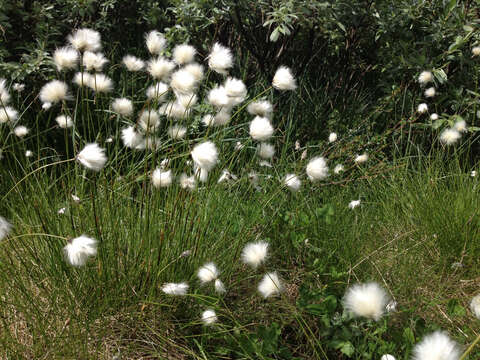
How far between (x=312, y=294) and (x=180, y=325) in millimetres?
476

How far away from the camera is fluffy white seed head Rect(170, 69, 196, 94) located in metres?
1.66

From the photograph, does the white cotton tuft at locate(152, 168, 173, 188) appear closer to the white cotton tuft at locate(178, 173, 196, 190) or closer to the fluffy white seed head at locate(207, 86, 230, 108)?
the white cotton tuft at locate(178, 173, 196, 190)

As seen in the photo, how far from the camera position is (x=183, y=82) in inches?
65.4

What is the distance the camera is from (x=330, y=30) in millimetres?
3924

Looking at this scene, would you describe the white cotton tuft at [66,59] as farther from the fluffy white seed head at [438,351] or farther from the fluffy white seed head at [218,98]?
the fluffy white seed head at [438,351]

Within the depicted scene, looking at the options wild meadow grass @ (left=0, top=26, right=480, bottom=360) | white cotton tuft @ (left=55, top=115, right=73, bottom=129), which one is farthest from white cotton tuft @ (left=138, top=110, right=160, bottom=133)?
white cotton tuft @ (left=55, top=115, right=73, bottom=129)

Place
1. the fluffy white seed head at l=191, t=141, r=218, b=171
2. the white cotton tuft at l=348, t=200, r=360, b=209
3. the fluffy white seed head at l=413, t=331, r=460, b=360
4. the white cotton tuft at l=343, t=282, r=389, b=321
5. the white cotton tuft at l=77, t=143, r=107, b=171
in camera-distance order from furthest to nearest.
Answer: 1. the white cotton tuft at l=348, t=200, r=360, b=209
2. the fluffy white seed head at l=191, t=141, r=218, b=171
3. the white cotton tuft at l=77, t=143, r=107, b=171
4. the white cotton tuft at l=343, t=282, r=389, b=321
5. the fluffy white seed head at l=413, t=331, r=460, b=360

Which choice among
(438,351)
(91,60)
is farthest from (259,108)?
(438,351)

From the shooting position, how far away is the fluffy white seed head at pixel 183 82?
1.66 metres

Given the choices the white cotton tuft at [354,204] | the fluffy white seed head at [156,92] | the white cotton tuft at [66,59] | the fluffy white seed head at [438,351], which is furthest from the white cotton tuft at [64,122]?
the white cotton tuft at [354,204]

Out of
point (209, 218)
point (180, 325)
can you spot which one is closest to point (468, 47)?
point (209, 218)

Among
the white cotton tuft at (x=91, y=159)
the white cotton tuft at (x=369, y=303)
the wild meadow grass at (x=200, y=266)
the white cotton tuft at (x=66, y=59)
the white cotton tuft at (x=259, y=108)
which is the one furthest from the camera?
the white cotton tuft at (x=259, y=108)

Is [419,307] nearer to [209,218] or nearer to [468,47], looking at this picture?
[209,218]

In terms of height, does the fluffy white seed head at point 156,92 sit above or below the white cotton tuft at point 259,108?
above
